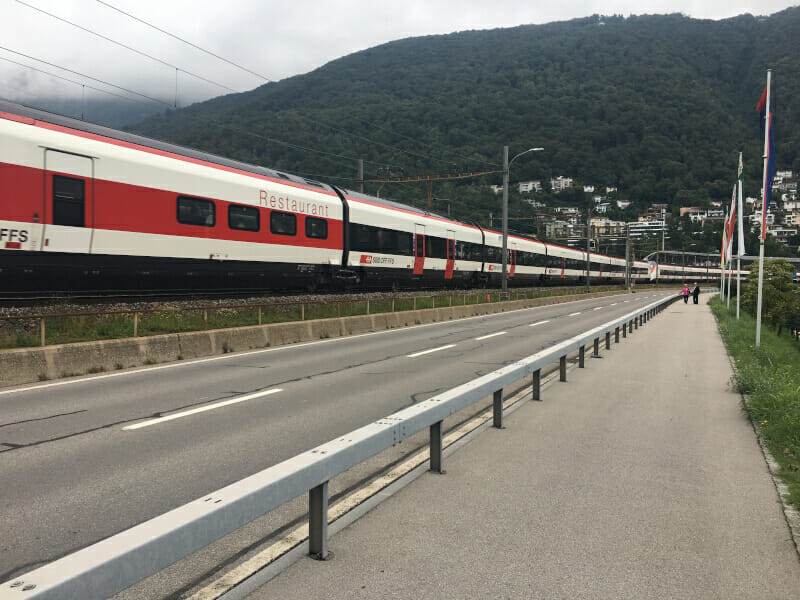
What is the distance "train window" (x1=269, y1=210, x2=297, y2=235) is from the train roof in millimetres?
1319

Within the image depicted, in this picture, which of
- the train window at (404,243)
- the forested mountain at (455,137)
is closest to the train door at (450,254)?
the train window at (404,243)

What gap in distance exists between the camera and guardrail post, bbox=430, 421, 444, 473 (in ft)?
17.1

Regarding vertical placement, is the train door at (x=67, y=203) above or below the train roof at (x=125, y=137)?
below

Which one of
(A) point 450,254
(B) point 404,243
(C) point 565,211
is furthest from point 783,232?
(B) point 404,243

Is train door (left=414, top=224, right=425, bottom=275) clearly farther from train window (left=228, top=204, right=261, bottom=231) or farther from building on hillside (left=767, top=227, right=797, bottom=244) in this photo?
building on hillside (left=767, top=227, right=797, bottom=244)

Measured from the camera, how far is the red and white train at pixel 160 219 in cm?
1168

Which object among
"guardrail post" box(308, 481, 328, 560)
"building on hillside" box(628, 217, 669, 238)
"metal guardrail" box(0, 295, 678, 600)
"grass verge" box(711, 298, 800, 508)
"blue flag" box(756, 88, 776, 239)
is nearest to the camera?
"metal guardrail" box(0, 295, 678, 600)

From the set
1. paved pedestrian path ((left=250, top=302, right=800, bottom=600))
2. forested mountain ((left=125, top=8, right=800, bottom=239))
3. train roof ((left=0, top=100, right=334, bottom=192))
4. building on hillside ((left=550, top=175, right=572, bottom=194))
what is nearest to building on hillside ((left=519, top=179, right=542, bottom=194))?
forested mountain ((left=125, top=8, right=800, bottom=239))

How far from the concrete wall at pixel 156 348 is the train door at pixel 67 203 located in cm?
249

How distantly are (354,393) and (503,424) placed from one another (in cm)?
270

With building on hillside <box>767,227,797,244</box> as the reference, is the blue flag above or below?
below

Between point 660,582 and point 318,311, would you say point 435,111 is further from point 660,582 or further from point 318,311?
point 660,582

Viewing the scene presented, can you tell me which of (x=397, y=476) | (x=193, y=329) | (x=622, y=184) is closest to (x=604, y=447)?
(x=397, y=476)

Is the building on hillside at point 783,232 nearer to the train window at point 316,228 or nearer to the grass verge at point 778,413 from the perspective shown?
the train window at point 316,228
